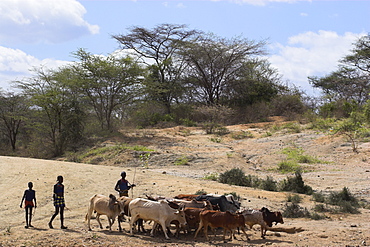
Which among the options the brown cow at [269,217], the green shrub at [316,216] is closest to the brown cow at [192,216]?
the brown cow at [269,217]

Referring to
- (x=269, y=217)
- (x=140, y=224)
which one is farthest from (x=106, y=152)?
(x=269, y=217)

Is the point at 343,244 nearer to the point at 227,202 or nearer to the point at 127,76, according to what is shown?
the point at 227,202

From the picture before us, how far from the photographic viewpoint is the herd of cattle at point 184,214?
8.45 m

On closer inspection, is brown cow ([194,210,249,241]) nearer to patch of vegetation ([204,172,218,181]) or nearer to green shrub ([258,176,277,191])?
green shrub ([258,176,277,191])

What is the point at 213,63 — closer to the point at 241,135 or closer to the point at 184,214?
the point at 241,135

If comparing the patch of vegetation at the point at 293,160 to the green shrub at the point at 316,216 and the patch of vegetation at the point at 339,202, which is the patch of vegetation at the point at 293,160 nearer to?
the patch of vegetation at the point at 339,202

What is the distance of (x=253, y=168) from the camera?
66.0ft

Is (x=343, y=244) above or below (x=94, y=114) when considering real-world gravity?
below

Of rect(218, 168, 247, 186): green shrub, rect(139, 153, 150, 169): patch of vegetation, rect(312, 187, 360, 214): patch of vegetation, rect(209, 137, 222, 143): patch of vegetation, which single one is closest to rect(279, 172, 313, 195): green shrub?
rect(312, 187, 360, 214): patch of vegetation

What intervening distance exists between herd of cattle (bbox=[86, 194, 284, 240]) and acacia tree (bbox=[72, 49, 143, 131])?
2237cm

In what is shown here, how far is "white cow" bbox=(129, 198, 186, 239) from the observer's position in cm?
868

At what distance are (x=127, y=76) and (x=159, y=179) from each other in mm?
17326

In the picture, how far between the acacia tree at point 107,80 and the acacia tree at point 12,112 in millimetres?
6517

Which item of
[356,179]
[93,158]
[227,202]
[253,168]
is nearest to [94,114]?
[93,158]
